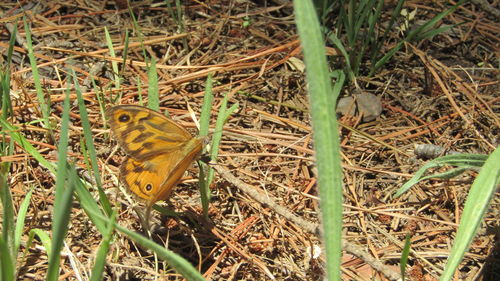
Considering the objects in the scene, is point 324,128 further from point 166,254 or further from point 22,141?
point 22,141

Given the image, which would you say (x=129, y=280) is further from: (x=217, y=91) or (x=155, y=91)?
(x=217, y=91)

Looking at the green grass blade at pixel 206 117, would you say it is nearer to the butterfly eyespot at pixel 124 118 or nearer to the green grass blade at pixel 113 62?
the butterfly eyespot at pixel 124 118

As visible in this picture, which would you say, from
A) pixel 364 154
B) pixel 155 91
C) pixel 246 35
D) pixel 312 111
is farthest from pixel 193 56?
pixel 312 111

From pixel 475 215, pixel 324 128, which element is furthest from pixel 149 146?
pixel 475 215

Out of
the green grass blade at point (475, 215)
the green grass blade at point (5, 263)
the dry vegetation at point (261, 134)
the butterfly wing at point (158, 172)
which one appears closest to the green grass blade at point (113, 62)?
the dry vegetation at point (261, 134)

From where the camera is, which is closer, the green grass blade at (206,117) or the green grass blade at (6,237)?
the green grass blade at (6,237)
